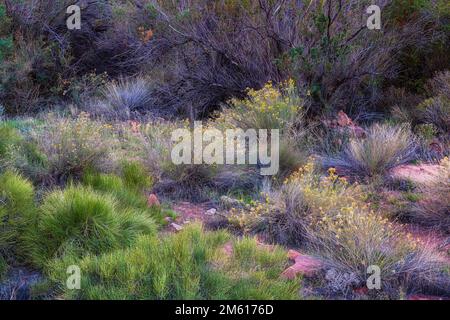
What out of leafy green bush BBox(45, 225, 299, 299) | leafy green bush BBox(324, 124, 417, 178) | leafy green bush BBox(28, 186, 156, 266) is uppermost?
leafy green bush BBox(324, 124, 417, 178)

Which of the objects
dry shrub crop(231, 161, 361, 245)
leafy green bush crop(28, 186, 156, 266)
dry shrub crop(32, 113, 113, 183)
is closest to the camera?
leafy green bush crop(28, 186, 156, 266)

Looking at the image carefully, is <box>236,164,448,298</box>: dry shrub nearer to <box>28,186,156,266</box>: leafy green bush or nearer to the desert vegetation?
the desert vegetation

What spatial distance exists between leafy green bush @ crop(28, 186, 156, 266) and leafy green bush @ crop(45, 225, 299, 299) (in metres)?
0.21

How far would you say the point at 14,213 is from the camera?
16.6 feet

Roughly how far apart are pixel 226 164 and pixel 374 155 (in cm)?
191

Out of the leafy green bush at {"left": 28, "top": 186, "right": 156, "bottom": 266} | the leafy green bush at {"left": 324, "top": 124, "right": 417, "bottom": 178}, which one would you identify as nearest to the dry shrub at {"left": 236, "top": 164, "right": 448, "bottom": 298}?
the leafy green bush at {"left": 28, "top": 186, "right": 156, "bottom": 266}

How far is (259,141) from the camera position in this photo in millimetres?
7766

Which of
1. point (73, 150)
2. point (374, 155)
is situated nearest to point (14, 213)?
point (73, 150)

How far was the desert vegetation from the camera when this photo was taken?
176 inches

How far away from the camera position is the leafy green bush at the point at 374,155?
7422 millimetres

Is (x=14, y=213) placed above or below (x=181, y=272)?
above

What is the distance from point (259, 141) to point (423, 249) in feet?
11.2

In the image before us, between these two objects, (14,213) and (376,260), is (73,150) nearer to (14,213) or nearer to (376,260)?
(14,213)
